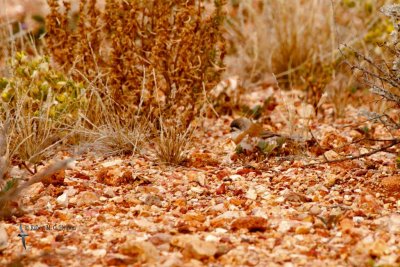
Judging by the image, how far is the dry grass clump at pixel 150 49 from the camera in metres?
3.89

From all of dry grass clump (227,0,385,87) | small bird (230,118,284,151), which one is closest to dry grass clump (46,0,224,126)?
small bird (230,118,284,151)

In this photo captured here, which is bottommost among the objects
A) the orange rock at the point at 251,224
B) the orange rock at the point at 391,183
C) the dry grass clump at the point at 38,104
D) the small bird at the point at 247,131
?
the small bird at the point at 247,131

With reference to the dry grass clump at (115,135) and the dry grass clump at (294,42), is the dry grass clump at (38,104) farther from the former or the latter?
the dry grass clump at (294,42)

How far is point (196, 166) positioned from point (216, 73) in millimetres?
813

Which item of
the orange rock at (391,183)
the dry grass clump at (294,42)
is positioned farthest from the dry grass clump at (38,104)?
the dry grass clump at (294,42)

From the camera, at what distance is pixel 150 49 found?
4086mm

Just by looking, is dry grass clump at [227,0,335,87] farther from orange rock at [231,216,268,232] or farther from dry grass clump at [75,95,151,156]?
orange rock at [231,216,268,232]

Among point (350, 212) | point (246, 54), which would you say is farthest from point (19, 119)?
point (246, 54)

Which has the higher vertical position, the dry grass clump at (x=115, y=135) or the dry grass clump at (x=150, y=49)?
the dry grass clump at (x=150, y=49)

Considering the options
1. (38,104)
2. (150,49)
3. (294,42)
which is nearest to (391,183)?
(150,49)

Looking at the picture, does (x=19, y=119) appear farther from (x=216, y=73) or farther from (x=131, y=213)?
(x=216, y=73)

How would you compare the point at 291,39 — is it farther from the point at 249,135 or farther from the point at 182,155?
the point at 182,155

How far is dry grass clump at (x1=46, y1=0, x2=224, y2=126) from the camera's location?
153 inches

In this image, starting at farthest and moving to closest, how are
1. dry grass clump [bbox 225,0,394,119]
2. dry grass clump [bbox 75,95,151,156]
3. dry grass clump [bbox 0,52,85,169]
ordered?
dry grass clump [bbox 225,0,394,119] < dry grass clump [bbox 75,95,151,156] < dry grass clump [bbox 0,52,85,169]
